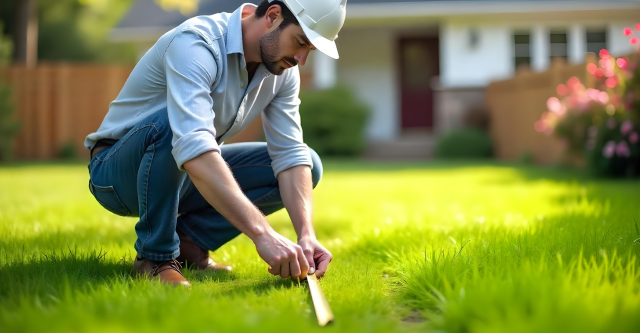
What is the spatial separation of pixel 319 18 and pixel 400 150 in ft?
39.7

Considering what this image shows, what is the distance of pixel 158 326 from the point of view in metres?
1.57

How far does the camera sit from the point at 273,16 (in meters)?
2.45

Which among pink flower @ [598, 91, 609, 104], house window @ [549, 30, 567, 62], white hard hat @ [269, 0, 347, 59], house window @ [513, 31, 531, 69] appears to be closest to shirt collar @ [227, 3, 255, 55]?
white hard hat @ [269, 0, 347, 59]

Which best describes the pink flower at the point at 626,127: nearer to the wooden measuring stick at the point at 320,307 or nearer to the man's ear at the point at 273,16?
the man's ear at the point at 273,16

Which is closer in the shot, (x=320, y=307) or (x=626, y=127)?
(x=320, y=307)

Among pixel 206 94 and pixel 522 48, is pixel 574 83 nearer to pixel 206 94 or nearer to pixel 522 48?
pixel 522 48

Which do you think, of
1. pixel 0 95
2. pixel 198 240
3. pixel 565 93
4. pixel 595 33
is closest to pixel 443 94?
pixel 595 33

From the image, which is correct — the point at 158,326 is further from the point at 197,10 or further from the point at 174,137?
the point at 197,10

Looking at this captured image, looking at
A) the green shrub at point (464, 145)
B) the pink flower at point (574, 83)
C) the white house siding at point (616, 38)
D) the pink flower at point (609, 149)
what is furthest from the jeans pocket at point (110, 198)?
the white house siding at point (616, 38)

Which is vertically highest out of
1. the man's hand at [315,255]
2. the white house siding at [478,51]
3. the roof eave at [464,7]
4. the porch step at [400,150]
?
the roof eave at [464,7]

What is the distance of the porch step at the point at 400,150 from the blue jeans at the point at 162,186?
1126cm

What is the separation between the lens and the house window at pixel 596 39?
1509cm

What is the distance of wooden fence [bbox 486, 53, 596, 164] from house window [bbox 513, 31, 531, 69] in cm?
186

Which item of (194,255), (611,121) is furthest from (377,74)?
(194,255)
